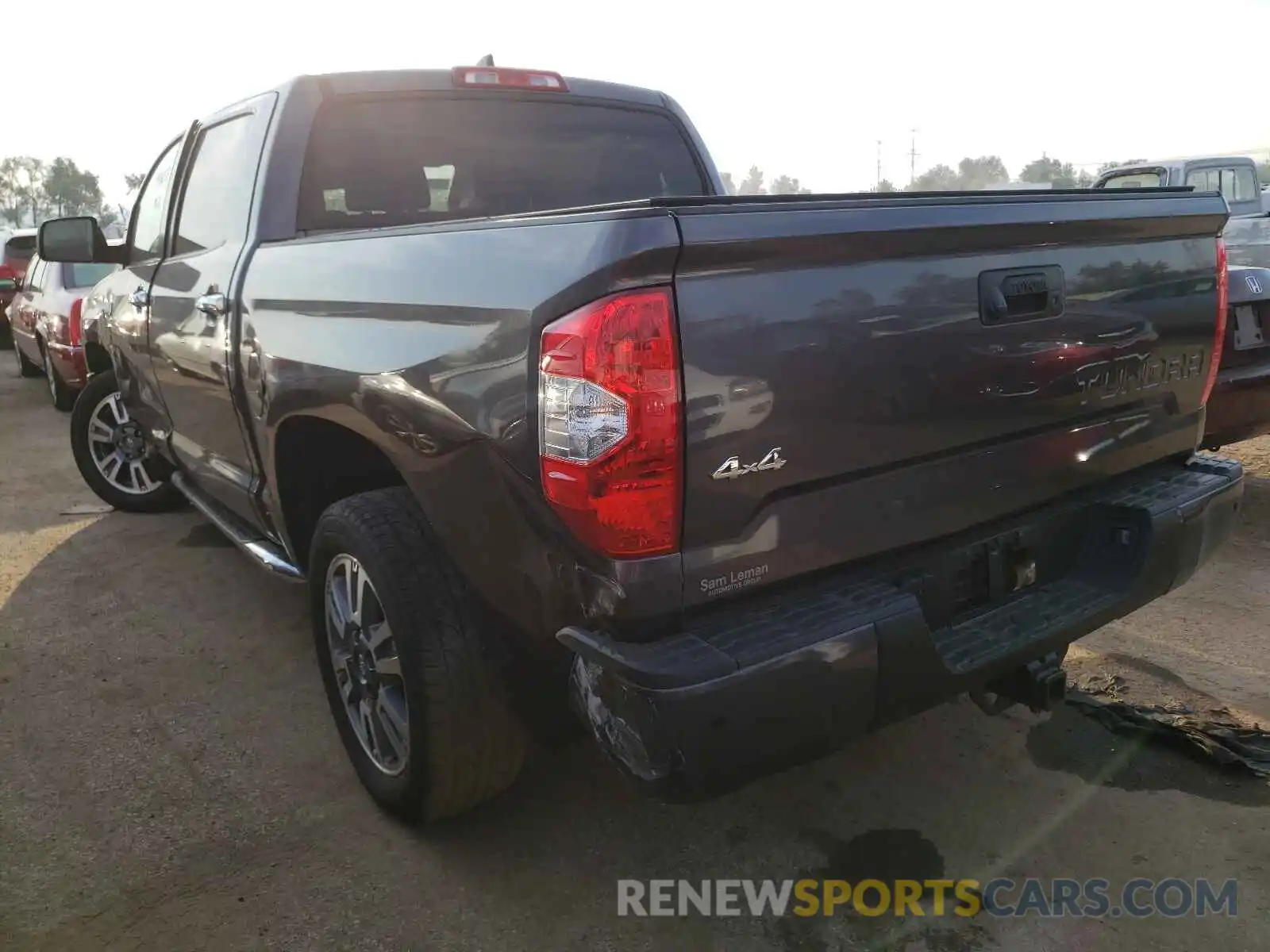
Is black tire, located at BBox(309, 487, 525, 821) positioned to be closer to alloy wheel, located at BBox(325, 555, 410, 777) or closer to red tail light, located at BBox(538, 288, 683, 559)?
alloy wheel, located at BBox(325, 555, 410, 777)

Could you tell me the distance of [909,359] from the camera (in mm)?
1951

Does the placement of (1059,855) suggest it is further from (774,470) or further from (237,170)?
(237,170)

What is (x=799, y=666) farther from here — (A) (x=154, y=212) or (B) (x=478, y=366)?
(A) (x=154, y=212)

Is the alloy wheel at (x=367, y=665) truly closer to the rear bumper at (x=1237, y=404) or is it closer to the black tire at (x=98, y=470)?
the black tire at (x=98, y=470)

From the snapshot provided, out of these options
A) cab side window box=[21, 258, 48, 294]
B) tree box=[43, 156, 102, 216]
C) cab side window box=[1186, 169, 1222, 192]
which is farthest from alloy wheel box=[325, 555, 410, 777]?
tree box=[43, 156, 102, 216]

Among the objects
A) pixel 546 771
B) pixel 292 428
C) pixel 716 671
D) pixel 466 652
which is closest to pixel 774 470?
pixel 716 671

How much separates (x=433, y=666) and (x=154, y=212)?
3.33m

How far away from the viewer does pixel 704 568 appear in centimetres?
178

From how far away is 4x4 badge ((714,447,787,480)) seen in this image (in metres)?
1.75

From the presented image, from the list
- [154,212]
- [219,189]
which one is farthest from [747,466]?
[154,212]

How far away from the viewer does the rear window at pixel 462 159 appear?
321 centimetres

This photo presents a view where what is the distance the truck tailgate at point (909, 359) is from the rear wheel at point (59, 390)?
28.8 ft

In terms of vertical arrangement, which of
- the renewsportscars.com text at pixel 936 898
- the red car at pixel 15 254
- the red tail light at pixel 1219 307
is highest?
the red car at pixel 15 254

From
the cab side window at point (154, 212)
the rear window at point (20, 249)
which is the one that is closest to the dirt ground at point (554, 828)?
the cab side window at point (154, 212)
